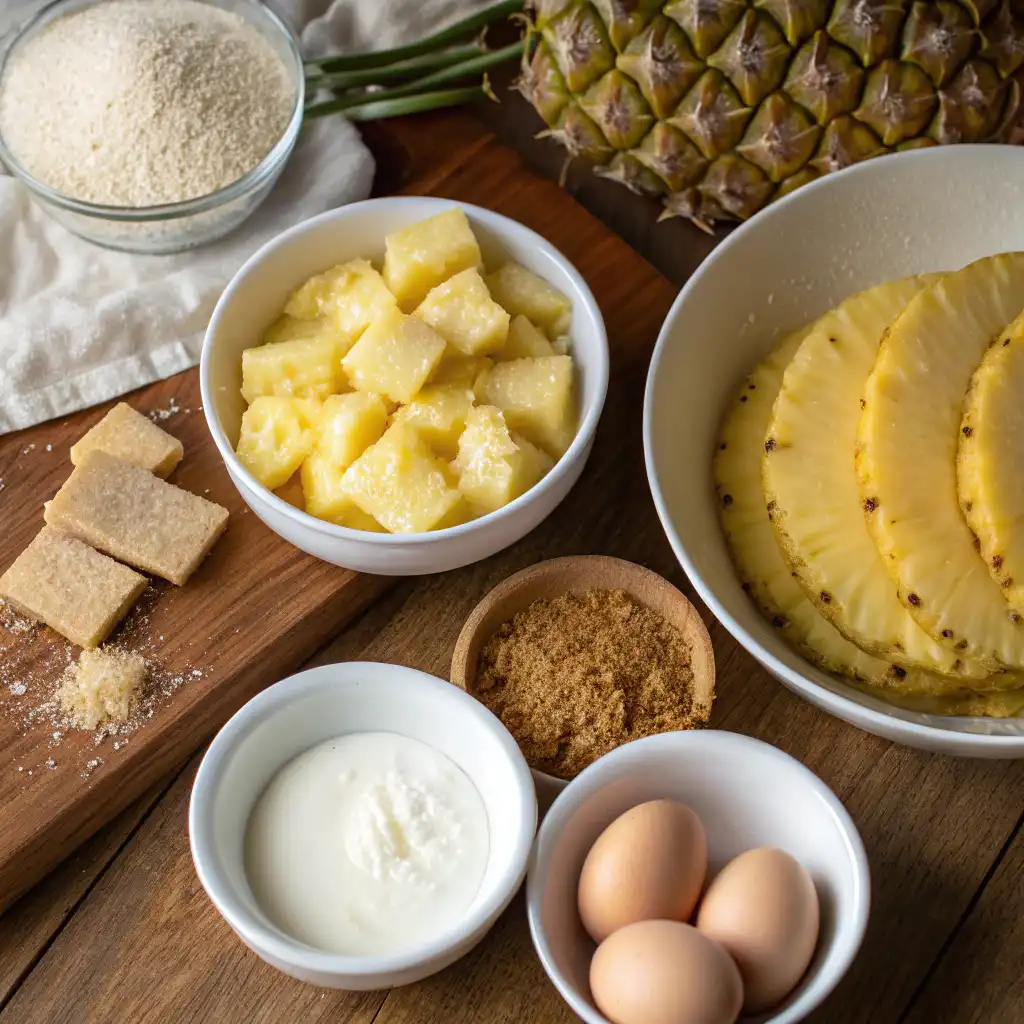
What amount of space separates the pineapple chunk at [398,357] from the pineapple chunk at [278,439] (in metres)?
0.07

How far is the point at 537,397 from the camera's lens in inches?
48.4

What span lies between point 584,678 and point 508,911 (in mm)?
230

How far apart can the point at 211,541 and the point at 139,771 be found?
0.78 feet

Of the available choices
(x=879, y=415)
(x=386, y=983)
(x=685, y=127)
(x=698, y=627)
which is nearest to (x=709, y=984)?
(x=386, y=983)

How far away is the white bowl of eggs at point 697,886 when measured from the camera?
94 cm

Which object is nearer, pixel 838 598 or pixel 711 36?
pixel 838 598

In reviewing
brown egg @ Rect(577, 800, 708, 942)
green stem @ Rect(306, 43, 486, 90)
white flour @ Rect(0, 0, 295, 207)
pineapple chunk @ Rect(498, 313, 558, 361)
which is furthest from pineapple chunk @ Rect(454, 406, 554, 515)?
green stem @ Rect(306, 43, 486, 90)

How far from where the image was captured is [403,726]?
3.68ft

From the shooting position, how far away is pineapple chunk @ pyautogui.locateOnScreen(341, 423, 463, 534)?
1.16 meters

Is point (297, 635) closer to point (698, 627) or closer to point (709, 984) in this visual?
point (698, 627)

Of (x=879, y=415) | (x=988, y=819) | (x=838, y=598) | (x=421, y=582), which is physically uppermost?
(x=879, y=415)

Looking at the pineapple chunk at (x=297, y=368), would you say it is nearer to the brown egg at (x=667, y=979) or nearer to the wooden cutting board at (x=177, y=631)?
the wooden cutting board at (x=177, y=631)

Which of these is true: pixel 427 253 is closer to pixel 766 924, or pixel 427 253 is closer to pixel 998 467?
pixel 998 467

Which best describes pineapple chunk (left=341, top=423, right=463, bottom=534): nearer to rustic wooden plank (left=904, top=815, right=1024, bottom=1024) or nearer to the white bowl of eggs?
the white bowl of eggs
